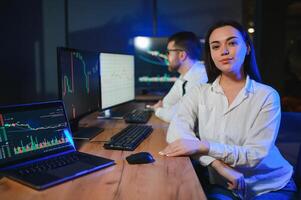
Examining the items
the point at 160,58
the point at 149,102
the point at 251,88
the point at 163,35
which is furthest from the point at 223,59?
the point at 163,35

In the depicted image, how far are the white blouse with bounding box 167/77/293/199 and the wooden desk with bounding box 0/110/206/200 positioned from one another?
9.4 inches

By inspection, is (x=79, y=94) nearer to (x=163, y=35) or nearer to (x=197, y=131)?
(x=197, y=131)

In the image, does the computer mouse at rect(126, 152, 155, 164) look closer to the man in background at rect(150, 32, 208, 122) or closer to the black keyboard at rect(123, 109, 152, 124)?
the black keyboard at rect(123, 109, 152, 124)

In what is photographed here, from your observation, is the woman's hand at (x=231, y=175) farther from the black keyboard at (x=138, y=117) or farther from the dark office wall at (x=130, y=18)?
the dark office wall at (x=130, y=18)

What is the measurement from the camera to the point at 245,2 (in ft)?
12.2

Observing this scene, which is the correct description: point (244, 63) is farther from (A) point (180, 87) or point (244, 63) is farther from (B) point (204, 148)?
(A) point (180, 87)

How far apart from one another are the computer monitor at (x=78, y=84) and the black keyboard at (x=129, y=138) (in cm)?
18

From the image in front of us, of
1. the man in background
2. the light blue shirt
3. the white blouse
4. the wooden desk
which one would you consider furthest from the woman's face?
the man in background

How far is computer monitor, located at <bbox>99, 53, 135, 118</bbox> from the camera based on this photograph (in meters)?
2.10

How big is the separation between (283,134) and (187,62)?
1.04m

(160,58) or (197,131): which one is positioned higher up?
(160,58)

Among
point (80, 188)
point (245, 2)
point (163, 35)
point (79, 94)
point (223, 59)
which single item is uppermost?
point (245, 2)

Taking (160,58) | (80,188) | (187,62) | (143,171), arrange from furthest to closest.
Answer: (160,58) < (187,62) < (143,171) < (80,188)

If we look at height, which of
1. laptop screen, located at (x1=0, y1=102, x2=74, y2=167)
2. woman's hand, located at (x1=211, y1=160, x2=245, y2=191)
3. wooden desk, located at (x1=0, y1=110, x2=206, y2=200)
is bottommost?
woman's hand, located at (x1=211, y1=160, x2=245, y2=191)
